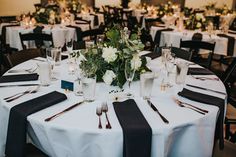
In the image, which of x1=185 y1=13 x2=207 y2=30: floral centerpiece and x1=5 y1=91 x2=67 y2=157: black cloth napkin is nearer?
x1=5 y1=91 x2=67 y2=157: black cloth napkin

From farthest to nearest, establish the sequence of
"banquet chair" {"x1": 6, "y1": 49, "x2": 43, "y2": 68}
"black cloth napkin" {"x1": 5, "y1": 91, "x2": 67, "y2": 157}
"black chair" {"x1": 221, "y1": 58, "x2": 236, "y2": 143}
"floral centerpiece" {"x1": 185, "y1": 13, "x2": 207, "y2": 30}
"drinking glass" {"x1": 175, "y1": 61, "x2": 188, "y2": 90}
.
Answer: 1. "floral centerpiece" {"x1": 185, "y1": 13, "x2": 207, "y2": 30}
2. "banquet chair" {"x1": 6, "y1": 49, "x2": 43, "y2": 68}
3. "black chair" {"x1": 221, "y1": 58, "x2": 236, "y2": 143}
4. "drinking glass" {"x1": 175, "y1": 61, "x2": 188, "y2": 90}
5. "black cloth napkin" {"x1": 5, "y1": 91, "x2": 67, "y2": 157}

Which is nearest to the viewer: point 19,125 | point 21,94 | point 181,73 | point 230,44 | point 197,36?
point 19,125

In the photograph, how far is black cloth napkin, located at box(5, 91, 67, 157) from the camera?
1.60 m

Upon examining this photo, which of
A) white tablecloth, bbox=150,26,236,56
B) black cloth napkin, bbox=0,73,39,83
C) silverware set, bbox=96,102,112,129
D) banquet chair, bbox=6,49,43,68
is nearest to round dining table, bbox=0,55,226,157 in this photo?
silverware set, bbox=96,102,112,129

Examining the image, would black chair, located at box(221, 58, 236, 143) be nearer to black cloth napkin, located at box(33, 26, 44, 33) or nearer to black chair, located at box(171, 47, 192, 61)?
black chair, located at box(171, 47, 192, 61)

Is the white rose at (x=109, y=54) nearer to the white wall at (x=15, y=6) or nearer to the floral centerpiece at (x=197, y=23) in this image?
the floral centerpiece at (x=197, y=23)

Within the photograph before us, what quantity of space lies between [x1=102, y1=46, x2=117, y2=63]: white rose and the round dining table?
0.73 ft

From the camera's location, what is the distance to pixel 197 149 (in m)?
1.70

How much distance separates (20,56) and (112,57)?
4.55ft

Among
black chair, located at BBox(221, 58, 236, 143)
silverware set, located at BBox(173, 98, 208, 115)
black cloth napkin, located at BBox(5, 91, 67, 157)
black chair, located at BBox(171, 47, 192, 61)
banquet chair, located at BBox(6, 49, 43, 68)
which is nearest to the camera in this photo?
black cloth napkin, located at BBox(5, 91, 67, 157)

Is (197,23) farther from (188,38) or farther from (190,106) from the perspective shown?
(190,106)

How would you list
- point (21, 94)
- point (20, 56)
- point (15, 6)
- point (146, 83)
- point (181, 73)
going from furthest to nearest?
point (15, 6), point (20, 56), point (181, 73), point (21, 94), point (146, 83)

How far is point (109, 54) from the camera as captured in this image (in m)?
1.89

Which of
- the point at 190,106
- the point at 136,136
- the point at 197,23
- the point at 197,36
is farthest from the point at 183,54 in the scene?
the point at 197,23
